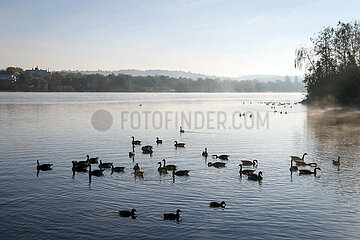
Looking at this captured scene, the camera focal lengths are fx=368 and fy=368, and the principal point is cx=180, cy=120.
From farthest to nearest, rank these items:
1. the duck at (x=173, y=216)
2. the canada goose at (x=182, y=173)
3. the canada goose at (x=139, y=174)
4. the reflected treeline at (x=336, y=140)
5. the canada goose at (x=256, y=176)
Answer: the reflected treeline at (x=336, y=140), the canada goose at (x=182, y=173), the canada goose at (x=139, y=174), the canada goose at (x=256, y=176), the duck at (x=173, y=216)

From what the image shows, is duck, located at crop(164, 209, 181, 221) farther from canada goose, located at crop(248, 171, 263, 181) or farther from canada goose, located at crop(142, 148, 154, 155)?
canada goose, located at crop(142, 148, 154, 155)

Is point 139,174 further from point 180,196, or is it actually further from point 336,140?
point 336,140

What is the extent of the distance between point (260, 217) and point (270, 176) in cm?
821

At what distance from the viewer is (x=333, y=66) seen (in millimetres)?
99125

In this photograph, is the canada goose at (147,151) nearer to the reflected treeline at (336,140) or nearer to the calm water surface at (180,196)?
the calm water surface at (180,196)

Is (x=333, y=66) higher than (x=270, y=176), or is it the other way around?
(x=333, y=66)

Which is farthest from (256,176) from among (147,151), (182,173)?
(147,151)

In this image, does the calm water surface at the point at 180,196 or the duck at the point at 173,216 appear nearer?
the calm water surface at the point at 180,196

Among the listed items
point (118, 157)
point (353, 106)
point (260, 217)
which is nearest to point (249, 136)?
point (118, 157)

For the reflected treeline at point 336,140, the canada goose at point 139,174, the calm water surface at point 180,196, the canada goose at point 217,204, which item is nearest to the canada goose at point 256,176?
the calm water surface at point 180,196

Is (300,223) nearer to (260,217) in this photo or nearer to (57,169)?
(260,217)

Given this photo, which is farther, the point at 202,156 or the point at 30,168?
the point at 202,156

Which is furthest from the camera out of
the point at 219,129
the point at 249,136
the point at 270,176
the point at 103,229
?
the point at 219,129

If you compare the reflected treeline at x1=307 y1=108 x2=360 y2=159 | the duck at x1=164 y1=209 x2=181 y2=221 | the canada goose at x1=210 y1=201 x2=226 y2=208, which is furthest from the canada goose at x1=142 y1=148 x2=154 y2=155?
the duck at x1=164 y1=209 x2=181 y2=221
